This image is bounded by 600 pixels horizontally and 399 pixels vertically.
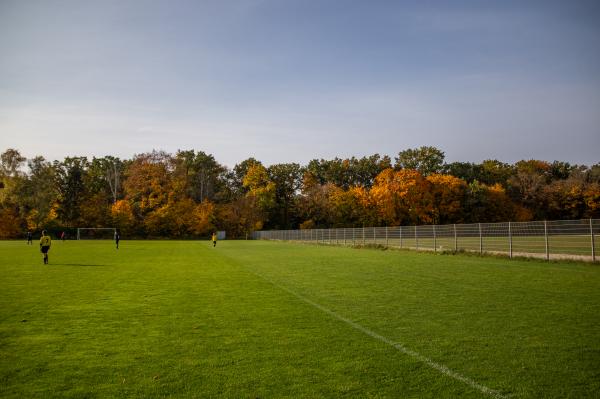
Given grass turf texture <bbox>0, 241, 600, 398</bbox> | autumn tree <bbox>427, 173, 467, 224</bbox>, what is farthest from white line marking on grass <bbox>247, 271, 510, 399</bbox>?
autumn tree <bbox>427, 173, 467, 224</bbox>

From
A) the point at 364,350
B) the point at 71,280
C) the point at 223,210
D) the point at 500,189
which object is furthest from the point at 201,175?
the point at 364,350

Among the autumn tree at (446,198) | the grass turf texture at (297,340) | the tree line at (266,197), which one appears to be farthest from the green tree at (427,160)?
the grass turf texture at (297,340)

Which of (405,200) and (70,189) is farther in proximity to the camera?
(70,189)

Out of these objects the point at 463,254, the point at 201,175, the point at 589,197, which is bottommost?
the point at 463,254

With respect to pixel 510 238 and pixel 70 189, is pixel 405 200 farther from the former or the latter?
pixel 70 189

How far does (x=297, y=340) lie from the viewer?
21.9ft

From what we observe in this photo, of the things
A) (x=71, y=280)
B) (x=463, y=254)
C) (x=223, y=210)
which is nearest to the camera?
(x=71, y=280)

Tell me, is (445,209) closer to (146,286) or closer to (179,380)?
(146,286)

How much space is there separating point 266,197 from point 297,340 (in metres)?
88.6

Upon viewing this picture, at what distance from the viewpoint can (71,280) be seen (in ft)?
49.2

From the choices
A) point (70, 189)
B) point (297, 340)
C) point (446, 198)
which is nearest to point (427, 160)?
point (446, 198)

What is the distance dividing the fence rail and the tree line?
40805mm

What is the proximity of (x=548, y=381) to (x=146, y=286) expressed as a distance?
11268 millimetres

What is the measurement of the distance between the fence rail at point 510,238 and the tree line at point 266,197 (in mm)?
40805
